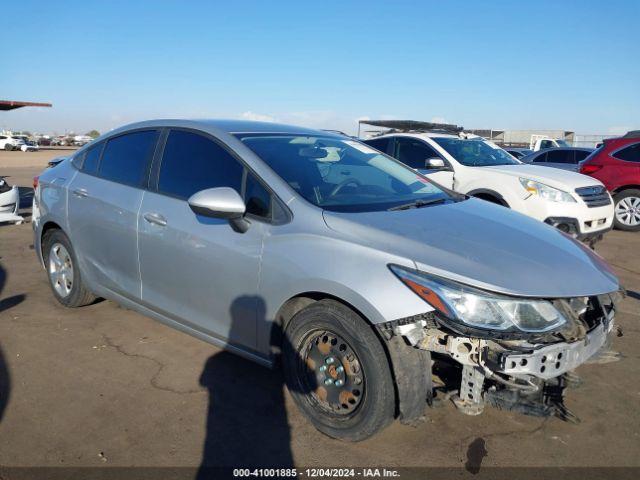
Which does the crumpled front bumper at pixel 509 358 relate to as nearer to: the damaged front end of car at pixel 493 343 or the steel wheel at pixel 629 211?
the damaged front end of car at pixel 493 343

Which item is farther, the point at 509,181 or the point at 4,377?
the point at 509,181

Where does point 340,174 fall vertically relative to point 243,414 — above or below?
above

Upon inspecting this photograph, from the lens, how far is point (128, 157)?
4.09 m

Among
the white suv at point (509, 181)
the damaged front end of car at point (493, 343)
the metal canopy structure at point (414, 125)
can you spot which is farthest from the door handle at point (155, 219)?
the metal canopy structure at point (414, 125)

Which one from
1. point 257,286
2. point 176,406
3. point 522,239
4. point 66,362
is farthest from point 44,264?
point 522,239

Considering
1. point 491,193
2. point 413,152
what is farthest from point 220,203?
point 413,152

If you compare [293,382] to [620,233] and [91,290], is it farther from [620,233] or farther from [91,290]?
[620,233]

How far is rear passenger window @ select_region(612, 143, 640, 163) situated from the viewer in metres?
9.57

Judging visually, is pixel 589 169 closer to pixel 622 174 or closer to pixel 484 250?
pixel 622 174

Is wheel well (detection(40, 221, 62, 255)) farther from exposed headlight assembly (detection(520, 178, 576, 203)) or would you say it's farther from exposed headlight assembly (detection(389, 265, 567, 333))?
exposed headlight assembly (detection(520, 178, 576, 203))

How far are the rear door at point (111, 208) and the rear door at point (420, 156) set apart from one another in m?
4.68

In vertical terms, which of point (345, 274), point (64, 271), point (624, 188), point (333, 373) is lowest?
point (64, 271)

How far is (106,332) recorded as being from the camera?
4312mm

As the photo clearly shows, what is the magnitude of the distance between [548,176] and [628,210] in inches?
139
